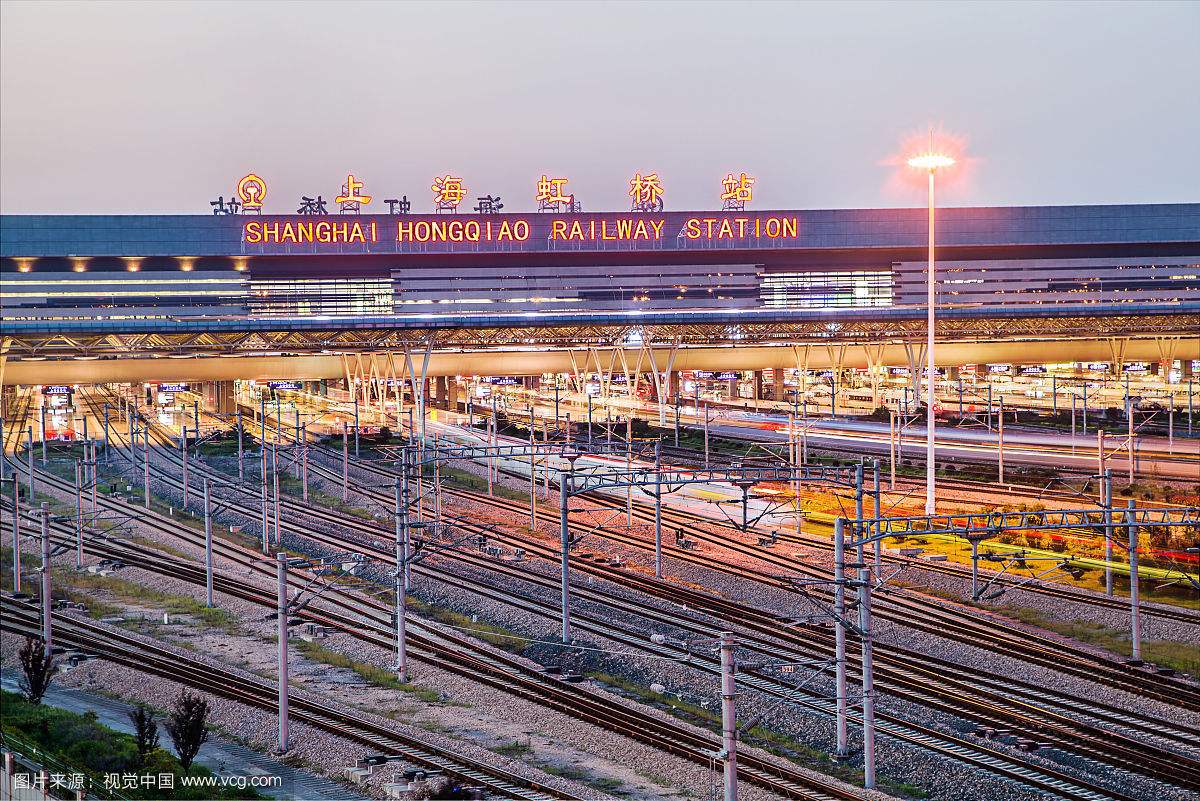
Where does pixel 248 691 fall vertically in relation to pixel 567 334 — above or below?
below

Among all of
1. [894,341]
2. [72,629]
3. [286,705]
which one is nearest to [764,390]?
[894,341]

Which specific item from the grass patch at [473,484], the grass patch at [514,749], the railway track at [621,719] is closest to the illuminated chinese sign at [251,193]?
the grass patch at [473,484]

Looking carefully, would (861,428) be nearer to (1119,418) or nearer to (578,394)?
(1119,418)

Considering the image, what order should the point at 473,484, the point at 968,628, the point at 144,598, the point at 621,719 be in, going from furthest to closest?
the point at 473,484 < the point at 144,598 < the point at 968,628 < the point at 621,719

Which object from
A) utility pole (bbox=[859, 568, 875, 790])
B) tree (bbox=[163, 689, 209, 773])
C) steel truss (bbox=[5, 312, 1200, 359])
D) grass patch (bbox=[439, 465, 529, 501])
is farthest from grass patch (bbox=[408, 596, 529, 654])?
steel truss (bbox=[5, 312, 1200, 359])

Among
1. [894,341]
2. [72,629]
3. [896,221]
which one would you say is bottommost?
[72,629]

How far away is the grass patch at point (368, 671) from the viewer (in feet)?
78.9

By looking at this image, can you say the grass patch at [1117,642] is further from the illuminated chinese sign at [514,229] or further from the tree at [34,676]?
the illuminated chinese sign at [514,229]

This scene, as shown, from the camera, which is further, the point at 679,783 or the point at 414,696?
the point at 414,696

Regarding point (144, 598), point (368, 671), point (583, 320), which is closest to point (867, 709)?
point (368, 671)

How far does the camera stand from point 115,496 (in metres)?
47.9

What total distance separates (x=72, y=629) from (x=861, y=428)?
126ft

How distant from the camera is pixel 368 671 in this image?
84.4ft

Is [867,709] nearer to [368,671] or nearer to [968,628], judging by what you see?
[968,628]
